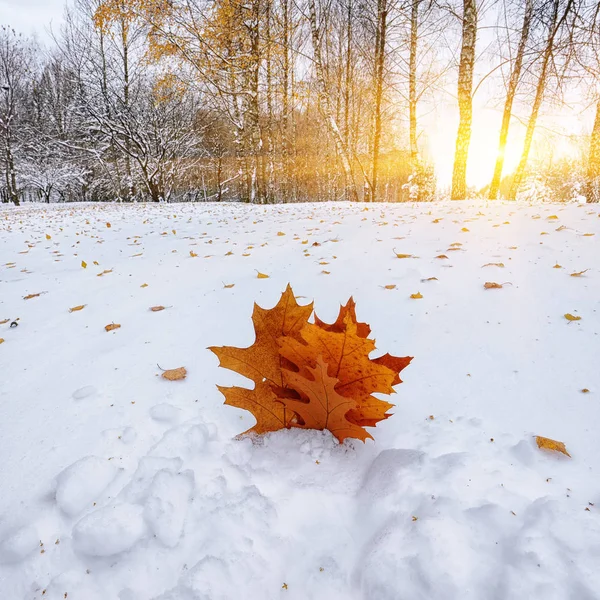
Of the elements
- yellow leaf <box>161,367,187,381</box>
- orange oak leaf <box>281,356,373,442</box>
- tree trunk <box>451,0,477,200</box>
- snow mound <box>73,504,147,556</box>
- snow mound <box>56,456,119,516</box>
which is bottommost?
snow mound <box>73,504,147,556</box>

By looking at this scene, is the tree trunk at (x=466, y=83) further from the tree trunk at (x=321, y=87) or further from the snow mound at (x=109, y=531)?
the snow mound at (x=109, y=531)

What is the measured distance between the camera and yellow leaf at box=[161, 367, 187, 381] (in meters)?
1.60

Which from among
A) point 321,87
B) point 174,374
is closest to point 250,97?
point 321,87

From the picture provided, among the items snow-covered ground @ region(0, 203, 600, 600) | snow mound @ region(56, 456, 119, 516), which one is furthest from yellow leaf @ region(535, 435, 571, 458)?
snow mound @ region(56, 456, 119, 516)

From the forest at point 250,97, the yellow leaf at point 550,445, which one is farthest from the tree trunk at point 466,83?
the yellow leaf at point 550,445

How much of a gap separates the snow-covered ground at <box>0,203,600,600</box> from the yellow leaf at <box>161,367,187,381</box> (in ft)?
0.13

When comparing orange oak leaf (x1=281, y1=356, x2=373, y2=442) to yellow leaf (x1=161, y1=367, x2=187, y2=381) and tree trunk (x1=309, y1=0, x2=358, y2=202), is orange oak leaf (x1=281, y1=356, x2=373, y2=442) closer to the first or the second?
yellow leaf (x1=161, y1=367, x2=187, y2=381)

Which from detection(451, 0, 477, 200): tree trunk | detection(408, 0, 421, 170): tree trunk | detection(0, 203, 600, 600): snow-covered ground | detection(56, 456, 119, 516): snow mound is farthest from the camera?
detection(408, 0, 421, 170): tree trunk

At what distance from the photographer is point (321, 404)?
3.70 feet

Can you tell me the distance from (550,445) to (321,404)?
29.5 inches

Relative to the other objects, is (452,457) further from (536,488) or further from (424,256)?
(424,256)

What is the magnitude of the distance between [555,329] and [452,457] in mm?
1079

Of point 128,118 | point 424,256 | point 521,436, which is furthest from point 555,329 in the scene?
point 128,118

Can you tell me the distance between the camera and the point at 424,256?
2980mm
